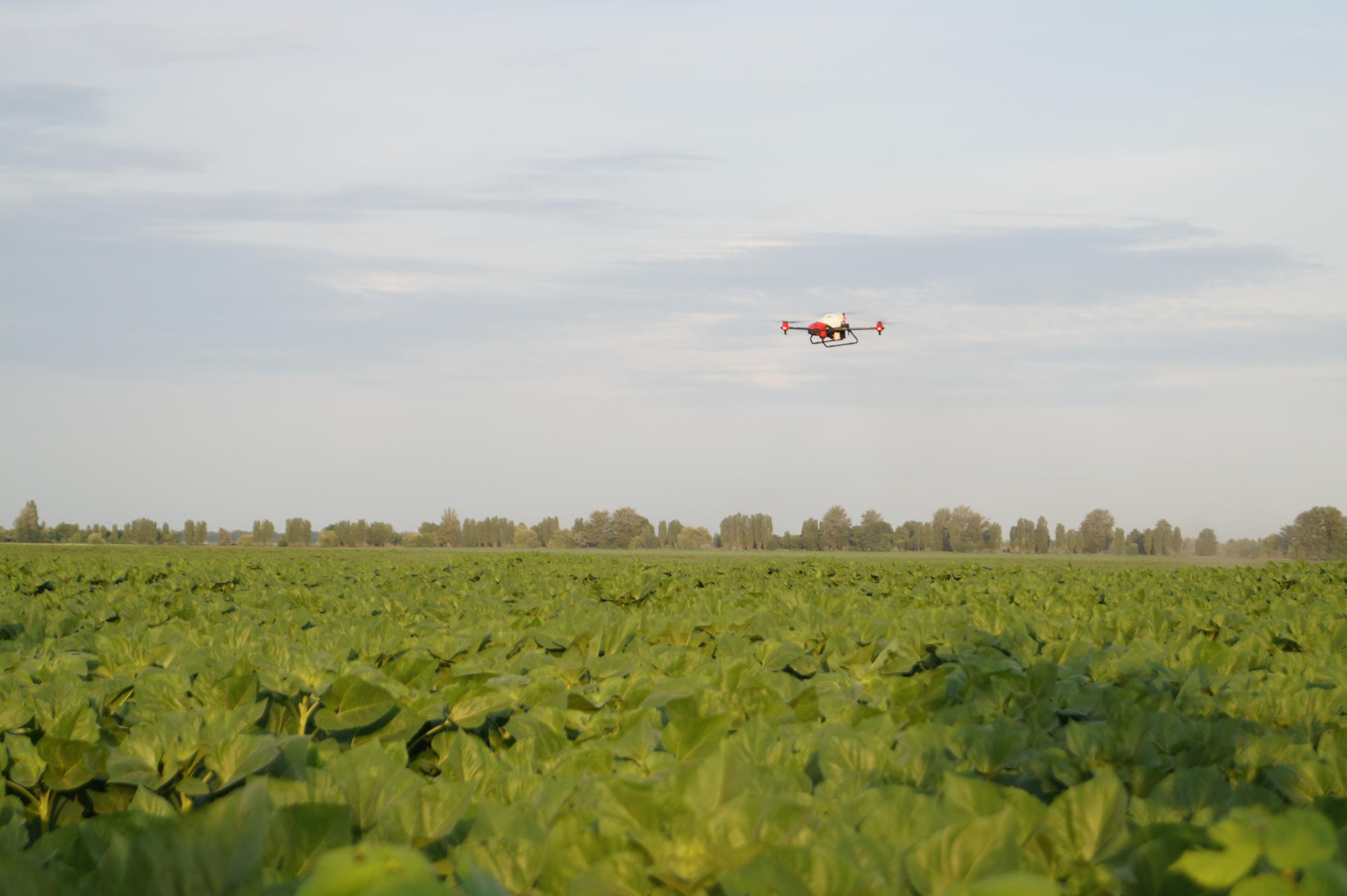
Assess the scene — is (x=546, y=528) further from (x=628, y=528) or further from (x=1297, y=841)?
(x=1297, y=841)

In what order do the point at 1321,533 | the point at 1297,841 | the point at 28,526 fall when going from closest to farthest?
the point at 1297,841 < the point at 1321,533 < the point at 28,526

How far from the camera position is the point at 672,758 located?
2.18 meters

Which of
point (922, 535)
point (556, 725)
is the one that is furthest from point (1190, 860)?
point (922, 535)

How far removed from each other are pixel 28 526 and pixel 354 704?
169 meters

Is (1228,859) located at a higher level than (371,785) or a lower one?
higher

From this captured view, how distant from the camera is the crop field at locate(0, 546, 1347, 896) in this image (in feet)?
4.33

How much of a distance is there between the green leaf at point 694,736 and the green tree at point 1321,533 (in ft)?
386

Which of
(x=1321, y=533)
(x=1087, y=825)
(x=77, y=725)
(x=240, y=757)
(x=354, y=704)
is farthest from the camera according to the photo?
(x=1321, y=533)

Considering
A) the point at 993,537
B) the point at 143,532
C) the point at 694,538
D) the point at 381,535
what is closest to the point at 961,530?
the point at 993,537

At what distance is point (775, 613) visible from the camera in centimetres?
614

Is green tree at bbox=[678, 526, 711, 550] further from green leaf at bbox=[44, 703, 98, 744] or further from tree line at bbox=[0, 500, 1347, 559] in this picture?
green leaf at bbox=[44, 703, 98, 744]

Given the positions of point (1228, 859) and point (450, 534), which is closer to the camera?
point (1228, 859)

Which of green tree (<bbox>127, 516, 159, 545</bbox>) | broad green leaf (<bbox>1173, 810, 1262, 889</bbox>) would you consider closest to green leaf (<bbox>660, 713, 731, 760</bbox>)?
broad green leaf (<bbox>1173, 810, 1262, 889</bbox>)

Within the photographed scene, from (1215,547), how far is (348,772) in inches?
7215
